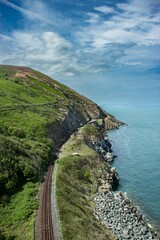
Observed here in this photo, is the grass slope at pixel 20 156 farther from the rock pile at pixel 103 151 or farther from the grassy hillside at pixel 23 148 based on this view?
the rock pile at pixel 103 151

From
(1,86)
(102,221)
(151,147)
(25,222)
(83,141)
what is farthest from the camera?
(1,86)

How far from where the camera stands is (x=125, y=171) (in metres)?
75.9

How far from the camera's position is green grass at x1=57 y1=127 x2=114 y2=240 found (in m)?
34.5

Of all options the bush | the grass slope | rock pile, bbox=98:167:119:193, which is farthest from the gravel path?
the bush

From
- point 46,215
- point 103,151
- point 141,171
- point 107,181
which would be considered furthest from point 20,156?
point 103,151

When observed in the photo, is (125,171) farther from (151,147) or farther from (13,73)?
(13,73)

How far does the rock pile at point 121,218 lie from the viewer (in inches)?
1596

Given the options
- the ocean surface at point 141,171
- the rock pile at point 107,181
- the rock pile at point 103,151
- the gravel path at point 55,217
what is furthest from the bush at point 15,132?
the rock pile at point 103,151

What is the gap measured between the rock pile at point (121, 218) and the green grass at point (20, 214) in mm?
10751

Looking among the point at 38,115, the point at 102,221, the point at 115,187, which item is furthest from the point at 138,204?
the point at 38,115

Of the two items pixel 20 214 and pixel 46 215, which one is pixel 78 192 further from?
pixel 20 214

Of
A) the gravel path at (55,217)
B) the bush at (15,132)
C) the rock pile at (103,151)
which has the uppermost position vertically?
the bush at (15,132)

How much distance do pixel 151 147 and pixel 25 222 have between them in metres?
78.4

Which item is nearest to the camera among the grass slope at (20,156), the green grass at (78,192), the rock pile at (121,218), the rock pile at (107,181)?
the green grass at (78,192)
